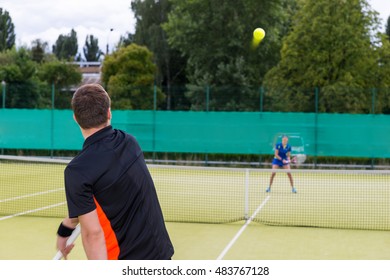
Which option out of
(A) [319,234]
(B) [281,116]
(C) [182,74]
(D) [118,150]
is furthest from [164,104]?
(C) [182,74]

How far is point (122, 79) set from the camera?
37.8 meters

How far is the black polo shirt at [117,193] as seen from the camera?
2.59 metres

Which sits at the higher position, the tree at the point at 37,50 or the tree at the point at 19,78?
the tree at the point at 37,50

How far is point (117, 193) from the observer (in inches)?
105

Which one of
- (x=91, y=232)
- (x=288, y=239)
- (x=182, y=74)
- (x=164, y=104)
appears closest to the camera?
(x=91, y=232)

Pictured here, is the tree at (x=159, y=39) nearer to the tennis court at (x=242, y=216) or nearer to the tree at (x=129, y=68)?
the tree at (x=129, y=68)

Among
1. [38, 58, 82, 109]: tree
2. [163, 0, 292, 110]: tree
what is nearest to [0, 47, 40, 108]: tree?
[38, 58, 82, 109]: tree

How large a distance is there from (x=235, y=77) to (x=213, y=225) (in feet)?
80.5

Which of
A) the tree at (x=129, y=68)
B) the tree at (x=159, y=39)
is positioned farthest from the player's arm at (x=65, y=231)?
the tree at (x=159, y=39)

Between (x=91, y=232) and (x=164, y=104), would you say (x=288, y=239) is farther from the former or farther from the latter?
(x=164, y=104)

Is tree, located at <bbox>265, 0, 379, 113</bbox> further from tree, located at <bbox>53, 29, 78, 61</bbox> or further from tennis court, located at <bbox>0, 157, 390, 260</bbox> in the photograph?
tree, located at <bbox>53, 29, 78, 61</bbox>

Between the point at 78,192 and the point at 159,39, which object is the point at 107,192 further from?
the point at 159,39

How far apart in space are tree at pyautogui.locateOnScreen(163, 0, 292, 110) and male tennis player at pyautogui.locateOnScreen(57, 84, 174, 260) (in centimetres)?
3069

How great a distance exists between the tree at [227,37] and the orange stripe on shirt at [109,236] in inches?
1211
